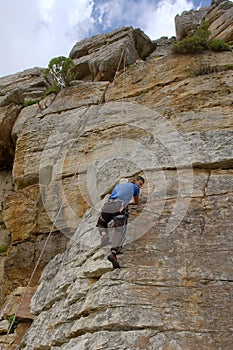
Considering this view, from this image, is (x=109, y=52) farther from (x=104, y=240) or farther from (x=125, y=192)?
(x=104, y=240)

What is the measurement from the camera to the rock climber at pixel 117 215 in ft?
24.9

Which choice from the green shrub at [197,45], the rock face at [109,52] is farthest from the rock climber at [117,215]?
the rock face at [109,52]

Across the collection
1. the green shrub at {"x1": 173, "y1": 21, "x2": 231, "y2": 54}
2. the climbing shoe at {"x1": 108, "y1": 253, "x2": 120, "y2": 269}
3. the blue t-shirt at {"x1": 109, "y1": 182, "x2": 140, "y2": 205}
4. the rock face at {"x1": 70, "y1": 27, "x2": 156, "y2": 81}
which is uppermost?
the rock face at {"x1": 70, "y1": 27, "x2": 156, "y2": 81}

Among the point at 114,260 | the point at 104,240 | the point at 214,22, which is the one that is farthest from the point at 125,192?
the point at 214,22

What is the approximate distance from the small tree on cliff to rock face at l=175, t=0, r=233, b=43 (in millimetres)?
6343

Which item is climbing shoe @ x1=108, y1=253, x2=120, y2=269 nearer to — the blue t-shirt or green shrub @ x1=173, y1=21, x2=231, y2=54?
the blue t-shirt

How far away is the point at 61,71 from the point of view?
18.8 metres

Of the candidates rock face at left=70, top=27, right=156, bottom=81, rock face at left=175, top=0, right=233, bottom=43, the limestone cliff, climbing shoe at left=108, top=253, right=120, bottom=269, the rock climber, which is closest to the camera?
the limestone cliff

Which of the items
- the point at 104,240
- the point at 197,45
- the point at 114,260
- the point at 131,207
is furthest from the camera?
the point at 197,45

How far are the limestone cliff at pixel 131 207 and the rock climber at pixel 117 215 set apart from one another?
271 mm

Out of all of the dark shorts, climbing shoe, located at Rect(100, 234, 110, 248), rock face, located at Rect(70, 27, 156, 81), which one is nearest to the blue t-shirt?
the dark shorts

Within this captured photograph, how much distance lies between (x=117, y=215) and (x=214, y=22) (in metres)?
16.9

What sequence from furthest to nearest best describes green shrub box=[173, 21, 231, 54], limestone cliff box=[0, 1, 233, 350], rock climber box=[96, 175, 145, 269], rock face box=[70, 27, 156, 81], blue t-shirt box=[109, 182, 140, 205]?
rock face box=[70, 27, 156, 81] → green shrub box=[173, 21, 231, 54] → blue t-shirt box=[109, 182, 140, 205] → rock climber box=[96, 175, 145, 269] → limestone cliff box=[0, 1, 233, 350]

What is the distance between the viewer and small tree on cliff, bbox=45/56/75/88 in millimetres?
18703
